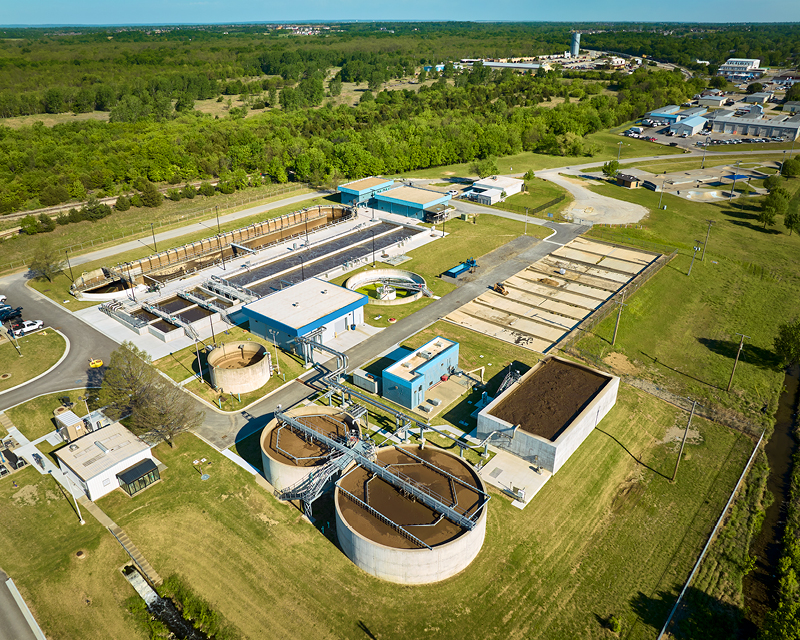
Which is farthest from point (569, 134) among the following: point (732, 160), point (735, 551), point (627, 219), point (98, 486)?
point (98, 486)

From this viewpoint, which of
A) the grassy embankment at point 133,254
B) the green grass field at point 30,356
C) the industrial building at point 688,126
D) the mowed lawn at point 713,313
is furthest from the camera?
the industrial building at point 688,126

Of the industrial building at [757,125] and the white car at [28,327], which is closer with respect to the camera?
the white car at [28,327]

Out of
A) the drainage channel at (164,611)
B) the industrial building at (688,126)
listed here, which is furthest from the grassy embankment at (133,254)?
the industrial building at (688,126)

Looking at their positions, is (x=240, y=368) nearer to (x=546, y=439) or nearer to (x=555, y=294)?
(x=546, y=439)

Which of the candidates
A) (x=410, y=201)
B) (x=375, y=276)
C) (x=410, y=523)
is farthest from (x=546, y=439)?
(x=410, y=201)

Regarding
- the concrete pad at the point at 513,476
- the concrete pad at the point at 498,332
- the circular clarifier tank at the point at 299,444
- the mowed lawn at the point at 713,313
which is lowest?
the mowed lawn at the point at 713,313

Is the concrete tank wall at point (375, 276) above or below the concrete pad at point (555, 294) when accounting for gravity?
above

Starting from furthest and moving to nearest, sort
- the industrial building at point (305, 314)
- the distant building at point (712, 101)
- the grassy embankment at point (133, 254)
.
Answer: the distant building at point (712, 101), the grassy embankment at point (133, 254), the industrial building at point (305, 314)

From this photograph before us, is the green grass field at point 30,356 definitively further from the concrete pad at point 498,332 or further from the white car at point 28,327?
the concrete pad at point 498,332
